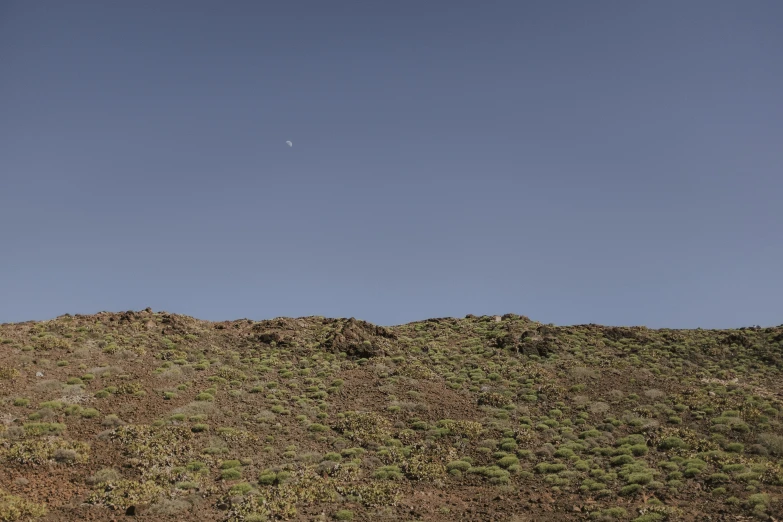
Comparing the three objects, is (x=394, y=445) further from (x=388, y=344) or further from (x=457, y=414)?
(x=388, y=344)

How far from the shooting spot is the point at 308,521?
61.0ft

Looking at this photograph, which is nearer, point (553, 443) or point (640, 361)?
point (553, 443)

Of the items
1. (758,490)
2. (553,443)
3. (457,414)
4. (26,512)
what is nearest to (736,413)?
(758,490)

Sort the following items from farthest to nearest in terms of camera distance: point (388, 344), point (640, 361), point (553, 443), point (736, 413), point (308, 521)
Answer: point (388, 344), point (640, 361), point (736, 413), point (553, 443), point (308, 521)

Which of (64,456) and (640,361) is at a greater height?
(640,361)

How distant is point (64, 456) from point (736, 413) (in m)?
36.9

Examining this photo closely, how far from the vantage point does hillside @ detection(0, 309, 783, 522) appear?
1969cm

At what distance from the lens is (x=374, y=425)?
28.7 m

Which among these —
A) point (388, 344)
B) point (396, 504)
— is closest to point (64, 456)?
point (396, 504)

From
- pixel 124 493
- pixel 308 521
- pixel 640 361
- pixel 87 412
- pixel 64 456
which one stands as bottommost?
pixel 308 521

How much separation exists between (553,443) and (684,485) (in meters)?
7.00

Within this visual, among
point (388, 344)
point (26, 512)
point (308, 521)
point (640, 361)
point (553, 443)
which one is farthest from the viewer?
point (388, 344)

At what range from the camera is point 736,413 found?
29.2 meters

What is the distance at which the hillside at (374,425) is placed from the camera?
775 inches
